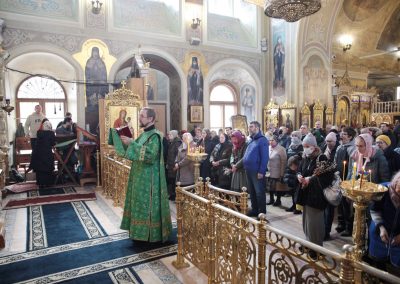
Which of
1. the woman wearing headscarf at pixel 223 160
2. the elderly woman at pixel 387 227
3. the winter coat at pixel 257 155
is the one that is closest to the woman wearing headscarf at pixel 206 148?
the woman wearing headscarf at pixel 223 160

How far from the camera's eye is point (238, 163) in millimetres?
5082

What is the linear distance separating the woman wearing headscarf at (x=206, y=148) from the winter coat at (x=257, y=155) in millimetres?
1599

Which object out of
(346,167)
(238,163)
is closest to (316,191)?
(346,167)

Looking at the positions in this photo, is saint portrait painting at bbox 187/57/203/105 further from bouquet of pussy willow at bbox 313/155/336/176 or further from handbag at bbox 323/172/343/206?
handbag at bbox 323/172/343/206

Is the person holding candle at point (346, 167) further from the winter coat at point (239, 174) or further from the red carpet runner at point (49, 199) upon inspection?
the red carpet runner at point (49, 199)

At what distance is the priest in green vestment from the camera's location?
11.7 ft

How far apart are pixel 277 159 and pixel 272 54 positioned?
25.8ft

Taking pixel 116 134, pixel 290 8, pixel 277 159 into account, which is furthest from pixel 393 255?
pixel 290 8

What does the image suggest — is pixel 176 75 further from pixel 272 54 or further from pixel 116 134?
pixel 116 134

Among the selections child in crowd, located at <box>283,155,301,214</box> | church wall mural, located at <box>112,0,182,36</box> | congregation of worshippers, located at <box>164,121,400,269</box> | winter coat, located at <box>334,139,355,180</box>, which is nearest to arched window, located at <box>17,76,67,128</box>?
church wall mural, located at <box>112,0,182,36</box>

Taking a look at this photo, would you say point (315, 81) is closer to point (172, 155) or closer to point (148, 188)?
point (172, 155)

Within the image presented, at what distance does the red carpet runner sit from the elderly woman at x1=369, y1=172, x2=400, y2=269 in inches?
206

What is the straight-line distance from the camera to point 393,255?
2.21 meters

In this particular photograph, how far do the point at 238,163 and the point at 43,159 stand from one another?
483 cm
